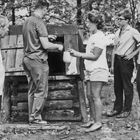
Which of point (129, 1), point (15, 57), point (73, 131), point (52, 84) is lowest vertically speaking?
point (73, 131)

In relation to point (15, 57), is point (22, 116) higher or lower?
lower

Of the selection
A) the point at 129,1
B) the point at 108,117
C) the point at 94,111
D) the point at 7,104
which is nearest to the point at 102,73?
the point at 94,111

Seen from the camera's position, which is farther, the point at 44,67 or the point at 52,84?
the point at 52,84

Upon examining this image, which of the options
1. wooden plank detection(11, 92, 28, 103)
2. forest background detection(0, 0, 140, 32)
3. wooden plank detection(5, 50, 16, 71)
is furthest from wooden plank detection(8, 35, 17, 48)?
forest background detection(0, 0, 140, 32)

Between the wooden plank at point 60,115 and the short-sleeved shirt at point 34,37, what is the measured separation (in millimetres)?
1311

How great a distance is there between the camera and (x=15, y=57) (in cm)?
830

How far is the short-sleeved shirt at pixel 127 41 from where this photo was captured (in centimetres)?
821

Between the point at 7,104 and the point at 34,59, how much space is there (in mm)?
1479

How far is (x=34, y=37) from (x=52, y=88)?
1326 millimetres

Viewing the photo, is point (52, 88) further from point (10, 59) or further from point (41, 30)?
point (41, 30)

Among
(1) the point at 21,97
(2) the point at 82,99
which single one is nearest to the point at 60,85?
(2) the point at 82,99

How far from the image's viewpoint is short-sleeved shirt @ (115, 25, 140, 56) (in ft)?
26.9

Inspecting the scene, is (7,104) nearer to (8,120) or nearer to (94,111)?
(8,120)

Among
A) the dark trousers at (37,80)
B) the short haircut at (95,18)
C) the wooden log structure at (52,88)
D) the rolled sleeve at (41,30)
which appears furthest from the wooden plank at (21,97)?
the short haircut at (95,18)
